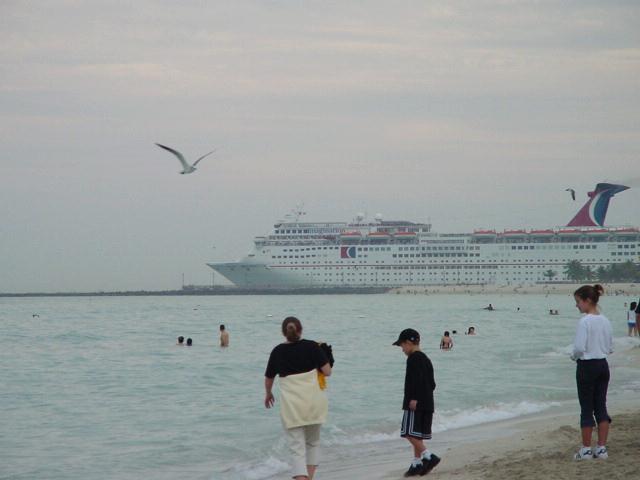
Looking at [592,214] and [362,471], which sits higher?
[592,214]

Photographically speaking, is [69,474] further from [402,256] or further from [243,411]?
[402,256]

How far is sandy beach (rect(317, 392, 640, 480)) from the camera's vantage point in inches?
254

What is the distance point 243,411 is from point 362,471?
4951 millimetres

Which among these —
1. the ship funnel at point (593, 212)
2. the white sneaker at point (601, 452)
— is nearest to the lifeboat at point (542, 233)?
the ship funnel at point (593, 212)

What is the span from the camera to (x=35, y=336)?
33406mm

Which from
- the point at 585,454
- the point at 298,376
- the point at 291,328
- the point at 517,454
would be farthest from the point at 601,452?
the point at 291,328

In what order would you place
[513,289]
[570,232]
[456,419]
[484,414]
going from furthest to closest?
[570,232] → [513,289] → [484,414] → [456,419]

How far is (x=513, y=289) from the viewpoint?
106688mm

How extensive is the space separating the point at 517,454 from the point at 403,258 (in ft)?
345

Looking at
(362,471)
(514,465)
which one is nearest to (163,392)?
(362,471)

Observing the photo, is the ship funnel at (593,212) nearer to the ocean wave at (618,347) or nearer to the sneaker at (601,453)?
the ocean wave at (618,347)

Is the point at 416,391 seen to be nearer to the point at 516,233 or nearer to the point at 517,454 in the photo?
the point at 517,454

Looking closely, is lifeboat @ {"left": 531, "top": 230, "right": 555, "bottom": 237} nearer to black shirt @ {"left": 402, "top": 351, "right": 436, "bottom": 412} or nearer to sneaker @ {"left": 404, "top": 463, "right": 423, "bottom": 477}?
sneaker @ {"left": 404, "top": 463, "right": 423, "bottom": 477}

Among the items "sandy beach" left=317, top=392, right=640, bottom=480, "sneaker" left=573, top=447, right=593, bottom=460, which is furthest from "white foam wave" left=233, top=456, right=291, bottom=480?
"sneaker" left=573, top=447, right=593, bottom=460
